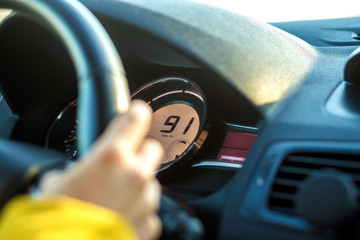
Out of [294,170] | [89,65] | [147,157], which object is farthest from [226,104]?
[147,157]

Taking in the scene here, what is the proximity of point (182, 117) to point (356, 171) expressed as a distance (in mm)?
893

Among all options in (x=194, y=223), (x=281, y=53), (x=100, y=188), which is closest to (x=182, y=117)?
(x=281, y=53)

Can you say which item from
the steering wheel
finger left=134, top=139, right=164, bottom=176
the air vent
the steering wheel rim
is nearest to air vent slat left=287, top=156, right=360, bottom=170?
the air vent

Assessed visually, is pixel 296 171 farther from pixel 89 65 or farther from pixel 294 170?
pixel 89 65

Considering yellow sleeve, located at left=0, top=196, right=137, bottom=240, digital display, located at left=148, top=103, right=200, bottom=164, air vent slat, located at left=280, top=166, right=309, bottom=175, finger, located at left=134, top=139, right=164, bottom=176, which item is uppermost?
finger, located at left=134, top=139, right=164, bottom=176

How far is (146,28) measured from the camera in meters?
1.27

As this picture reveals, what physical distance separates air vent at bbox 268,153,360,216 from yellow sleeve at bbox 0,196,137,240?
0.59 m

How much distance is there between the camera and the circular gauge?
1716 millimetres

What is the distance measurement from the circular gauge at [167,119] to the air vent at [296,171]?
626mm

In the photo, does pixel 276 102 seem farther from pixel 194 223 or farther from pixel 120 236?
pixel 120 236

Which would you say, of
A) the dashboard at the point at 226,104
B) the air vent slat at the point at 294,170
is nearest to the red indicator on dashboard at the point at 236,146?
the dashboard at the point at 226,104

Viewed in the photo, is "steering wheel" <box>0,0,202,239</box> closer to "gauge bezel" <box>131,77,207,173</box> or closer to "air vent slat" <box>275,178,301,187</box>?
"air vent slat" <box>275,178,301,187</box>

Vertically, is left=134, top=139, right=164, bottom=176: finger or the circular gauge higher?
left=134, top=139, right=164, bottom=176: finger

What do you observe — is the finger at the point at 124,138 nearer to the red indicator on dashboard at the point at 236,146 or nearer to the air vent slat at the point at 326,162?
the air vent slat at the point at 326,162
